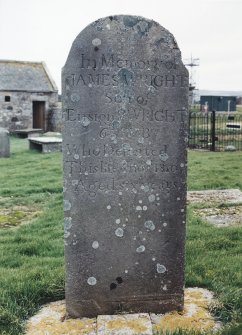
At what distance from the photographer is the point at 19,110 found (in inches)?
1009

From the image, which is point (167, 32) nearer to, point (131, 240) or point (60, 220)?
point (131, 240)

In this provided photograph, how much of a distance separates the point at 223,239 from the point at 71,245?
8.54 feet

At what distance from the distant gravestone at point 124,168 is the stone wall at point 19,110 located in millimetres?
22452

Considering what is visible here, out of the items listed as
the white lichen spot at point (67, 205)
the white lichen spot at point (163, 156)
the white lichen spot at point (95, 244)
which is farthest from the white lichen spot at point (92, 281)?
the white lichen spot at point (163, 156)

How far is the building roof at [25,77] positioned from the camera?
1009 inches

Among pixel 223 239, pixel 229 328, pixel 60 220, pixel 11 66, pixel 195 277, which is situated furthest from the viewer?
pixel 11 66

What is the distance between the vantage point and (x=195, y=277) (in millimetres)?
4262

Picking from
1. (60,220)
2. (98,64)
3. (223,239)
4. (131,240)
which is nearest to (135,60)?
(98,64)

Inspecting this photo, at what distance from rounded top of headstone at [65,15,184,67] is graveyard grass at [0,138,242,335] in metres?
2.19

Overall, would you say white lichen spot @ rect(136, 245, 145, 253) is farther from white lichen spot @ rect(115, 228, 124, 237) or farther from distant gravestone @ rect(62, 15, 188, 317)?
white lichen spot @ rect(115, 228, 124, 237)

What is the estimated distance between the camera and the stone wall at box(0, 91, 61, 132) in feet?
82.6

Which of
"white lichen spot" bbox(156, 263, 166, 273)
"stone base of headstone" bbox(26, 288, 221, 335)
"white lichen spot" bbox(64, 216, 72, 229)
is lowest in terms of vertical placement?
"stone base of headstone" bbox(26, 288, 221, 335)

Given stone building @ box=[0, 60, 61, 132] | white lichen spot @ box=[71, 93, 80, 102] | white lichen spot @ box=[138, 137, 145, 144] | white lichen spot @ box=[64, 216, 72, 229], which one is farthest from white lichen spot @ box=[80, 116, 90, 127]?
stone building @ box=[0, 60, 61, 132]

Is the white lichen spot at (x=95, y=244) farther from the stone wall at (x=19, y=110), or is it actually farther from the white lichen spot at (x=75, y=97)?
the stone wall at (x=19, y=110)
